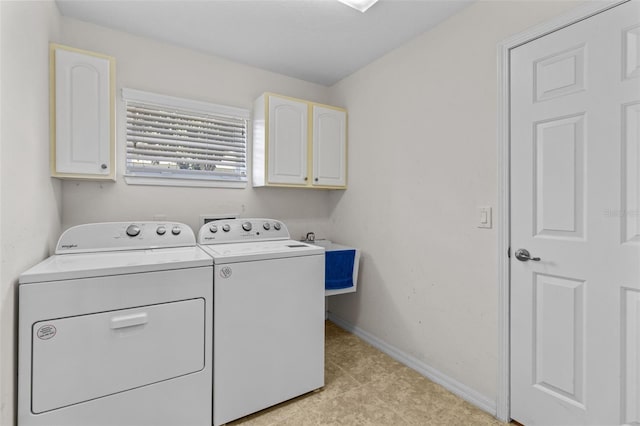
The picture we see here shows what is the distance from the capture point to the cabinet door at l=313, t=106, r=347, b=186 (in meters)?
2.75

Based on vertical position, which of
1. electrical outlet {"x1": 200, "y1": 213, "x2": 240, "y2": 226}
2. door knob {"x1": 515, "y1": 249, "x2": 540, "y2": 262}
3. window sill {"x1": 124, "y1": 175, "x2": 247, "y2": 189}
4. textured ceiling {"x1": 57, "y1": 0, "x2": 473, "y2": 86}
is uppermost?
textured ceiling {"x1": 57, "y1": 0, "x2": 473, "y2": 86}

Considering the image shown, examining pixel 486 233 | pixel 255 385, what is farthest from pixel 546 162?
pixel 255 385

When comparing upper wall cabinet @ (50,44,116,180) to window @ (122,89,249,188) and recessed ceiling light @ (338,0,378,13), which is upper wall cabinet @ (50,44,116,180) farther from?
recessed ceiling light @ (338,0,378,13)

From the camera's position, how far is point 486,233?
69.9 inches

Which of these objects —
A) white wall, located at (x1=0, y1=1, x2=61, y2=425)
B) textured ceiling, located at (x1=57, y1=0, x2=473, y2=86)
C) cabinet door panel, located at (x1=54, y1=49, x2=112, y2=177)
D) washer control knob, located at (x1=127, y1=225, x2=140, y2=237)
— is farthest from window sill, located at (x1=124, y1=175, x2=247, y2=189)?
textured ceiling, located at (x1=57, y1=0, x2=473, y2=86)

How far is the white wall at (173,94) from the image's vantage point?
2.09 m

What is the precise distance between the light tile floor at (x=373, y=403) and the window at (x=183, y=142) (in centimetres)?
174

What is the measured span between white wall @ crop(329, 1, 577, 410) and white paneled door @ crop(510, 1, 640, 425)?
150mm

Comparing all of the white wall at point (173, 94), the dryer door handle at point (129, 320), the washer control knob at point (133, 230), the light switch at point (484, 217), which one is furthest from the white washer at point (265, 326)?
the light switch at point (484, 217)

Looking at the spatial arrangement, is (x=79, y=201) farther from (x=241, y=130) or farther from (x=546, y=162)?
(x=546, y=162)

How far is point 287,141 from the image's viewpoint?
2596mm

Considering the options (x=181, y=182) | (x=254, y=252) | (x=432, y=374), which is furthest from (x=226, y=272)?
(x=432, y=374)

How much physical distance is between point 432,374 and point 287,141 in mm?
2116

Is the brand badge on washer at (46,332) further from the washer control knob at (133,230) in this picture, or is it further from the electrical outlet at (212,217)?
the electrical outlet at (212,217)
